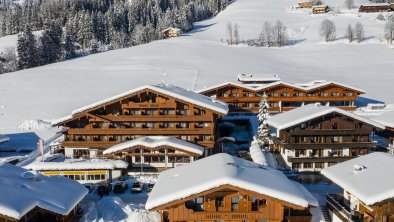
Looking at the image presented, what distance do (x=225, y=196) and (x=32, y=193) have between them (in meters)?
11.5

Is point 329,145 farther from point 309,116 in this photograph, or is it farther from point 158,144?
point 158,144

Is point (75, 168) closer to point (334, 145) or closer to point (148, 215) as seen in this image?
point (148, 215)

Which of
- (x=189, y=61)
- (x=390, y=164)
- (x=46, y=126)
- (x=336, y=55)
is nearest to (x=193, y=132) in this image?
(x=390, y=164)

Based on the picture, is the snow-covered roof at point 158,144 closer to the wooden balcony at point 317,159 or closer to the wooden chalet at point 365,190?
the wooden balcony at point 317,159

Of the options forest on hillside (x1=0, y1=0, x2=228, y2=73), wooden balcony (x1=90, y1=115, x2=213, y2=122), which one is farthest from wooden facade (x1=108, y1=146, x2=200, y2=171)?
forest on hillside (x1=0, y1=0, x2=228, y2=73)

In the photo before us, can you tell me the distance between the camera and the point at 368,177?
2436cm

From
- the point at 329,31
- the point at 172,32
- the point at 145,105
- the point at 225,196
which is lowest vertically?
the point at 225,196

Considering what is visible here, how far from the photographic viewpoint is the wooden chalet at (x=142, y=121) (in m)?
41.5

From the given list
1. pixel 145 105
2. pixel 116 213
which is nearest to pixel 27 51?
pixel 145 105

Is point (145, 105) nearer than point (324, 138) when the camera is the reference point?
No

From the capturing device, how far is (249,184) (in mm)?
21000

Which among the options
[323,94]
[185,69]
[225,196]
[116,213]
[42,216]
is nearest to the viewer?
[225,196]

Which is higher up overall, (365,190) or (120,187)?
(365,190)

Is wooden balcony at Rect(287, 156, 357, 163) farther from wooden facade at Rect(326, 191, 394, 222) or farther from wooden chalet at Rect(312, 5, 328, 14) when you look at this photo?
wooden chalet at Rect(312, 5, 328, 14)
